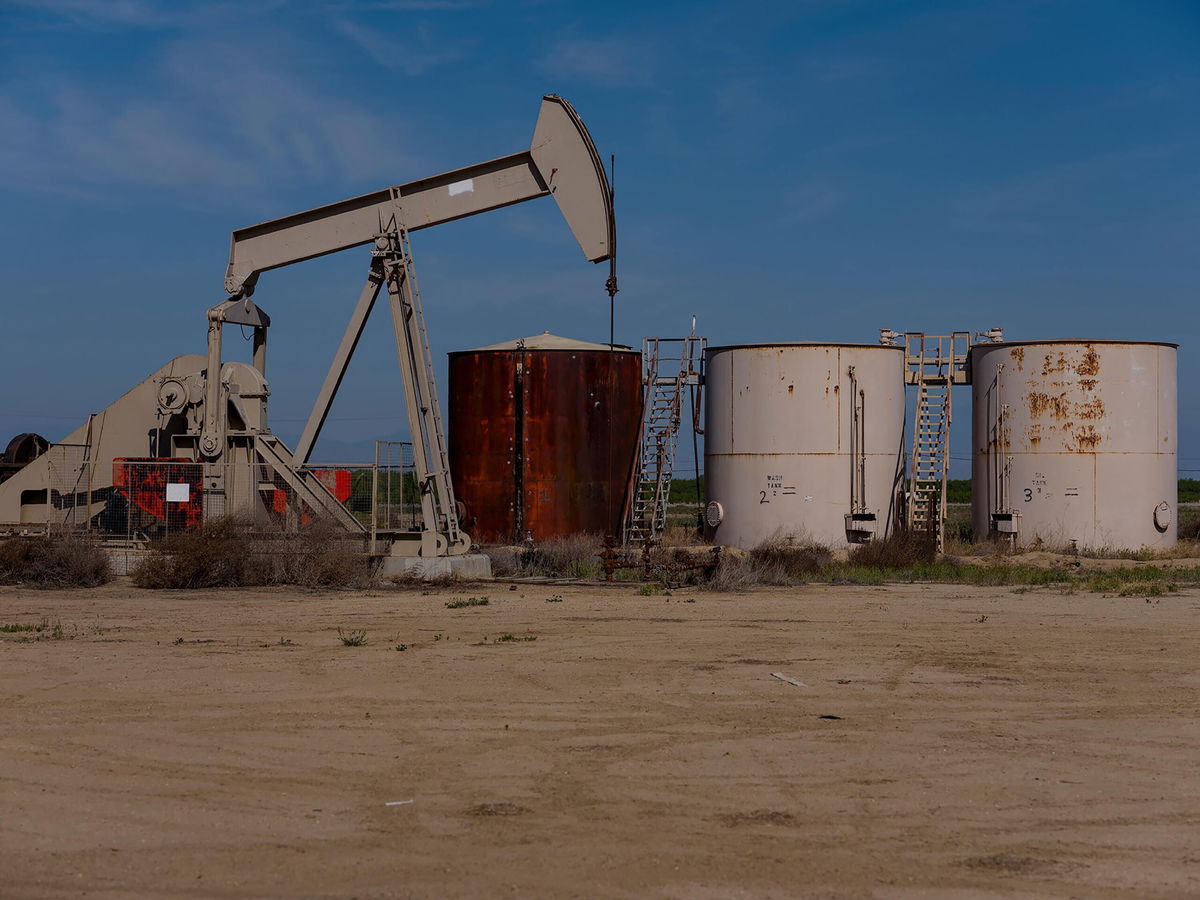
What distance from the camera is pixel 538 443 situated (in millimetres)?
26125

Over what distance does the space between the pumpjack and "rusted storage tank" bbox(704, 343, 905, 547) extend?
7256 millimetres

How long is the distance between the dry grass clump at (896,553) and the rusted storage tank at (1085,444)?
3.47 meters

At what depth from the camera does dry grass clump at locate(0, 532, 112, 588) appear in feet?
61.0

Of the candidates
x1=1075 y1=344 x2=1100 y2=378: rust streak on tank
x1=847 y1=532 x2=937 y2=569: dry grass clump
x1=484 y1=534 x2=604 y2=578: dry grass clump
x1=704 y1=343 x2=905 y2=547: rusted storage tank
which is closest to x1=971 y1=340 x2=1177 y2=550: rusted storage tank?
x1=1075 y1=344 x2=1100 y2=378: rust streak on tank

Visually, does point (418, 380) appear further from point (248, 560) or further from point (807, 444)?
point (807, 444)

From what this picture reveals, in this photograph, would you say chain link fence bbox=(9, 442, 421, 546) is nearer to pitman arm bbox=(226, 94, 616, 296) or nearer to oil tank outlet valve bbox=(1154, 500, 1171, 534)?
pitman arm bbox=(226, 94, 616, 296)

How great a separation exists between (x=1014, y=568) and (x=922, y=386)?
708 cm

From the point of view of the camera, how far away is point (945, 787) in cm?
726

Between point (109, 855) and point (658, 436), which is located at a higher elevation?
point (658, 436)

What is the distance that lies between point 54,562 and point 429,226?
21.8ft

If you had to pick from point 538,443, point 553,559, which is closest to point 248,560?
point 553,559

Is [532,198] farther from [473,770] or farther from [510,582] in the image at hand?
[473,770]

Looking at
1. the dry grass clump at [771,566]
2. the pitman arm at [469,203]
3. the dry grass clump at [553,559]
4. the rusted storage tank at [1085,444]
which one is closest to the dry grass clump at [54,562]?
the pitman arm at [469,203]

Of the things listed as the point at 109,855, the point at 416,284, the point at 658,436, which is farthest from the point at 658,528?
the point at 109,855
